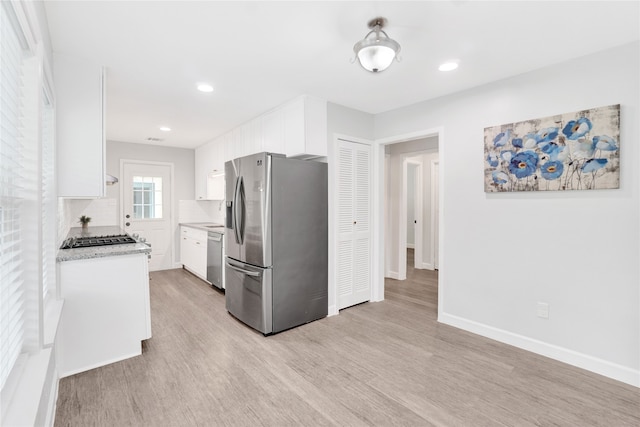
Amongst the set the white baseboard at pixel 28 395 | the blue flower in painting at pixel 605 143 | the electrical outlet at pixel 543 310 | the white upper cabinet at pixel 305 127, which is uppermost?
the white upper cabinet at pixel 305 127

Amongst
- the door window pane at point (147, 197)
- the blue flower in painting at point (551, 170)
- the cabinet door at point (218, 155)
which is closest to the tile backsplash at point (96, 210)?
the door window pane at point (147, 197)

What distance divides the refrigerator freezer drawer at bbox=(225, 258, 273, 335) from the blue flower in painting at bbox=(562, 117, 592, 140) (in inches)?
111

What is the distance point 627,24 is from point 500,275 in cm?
206

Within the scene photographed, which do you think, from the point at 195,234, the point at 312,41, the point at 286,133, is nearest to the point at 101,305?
the point at 286,133

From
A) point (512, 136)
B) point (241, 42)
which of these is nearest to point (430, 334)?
point (512, 136)

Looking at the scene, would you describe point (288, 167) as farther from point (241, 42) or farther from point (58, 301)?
point (58, 301)

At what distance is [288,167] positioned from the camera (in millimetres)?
3154

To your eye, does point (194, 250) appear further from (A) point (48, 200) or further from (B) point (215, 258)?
(A) point (48, 200)

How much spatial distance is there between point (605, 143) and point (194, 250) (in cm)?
546

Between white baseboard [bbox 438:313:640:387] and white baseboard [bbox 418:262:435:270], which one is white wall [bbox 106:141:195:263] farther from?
white baseboard [bbox 438:313:640:387]

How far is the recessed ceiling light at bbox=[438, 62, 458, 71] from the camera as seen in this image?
2.56 metres

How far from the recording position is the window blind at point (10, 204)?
1128 millimetres

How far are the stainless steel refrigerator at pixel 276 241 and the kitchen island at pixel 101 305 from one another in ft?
3.09

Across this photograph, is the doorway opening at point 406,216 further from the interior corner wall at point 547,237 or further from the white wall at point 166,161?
the white wall at point 166,161
